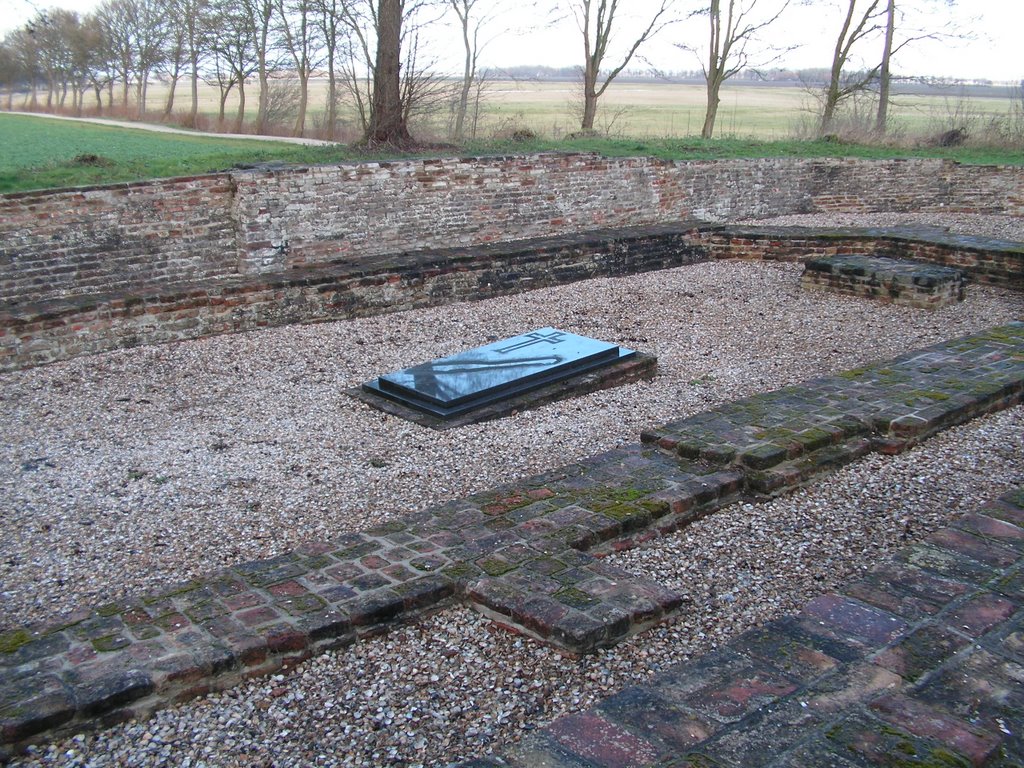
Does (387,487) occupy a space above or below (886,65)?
below

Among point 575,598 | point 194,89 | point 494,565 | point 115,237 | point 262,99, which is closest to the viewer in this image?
point 575,598

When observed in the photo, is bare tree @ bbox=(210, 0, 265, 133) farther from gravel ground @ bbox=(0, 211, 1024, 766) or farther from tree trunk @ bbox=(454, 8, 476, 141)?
gravel ground @ bbox=(0, 211, 1024, 766)

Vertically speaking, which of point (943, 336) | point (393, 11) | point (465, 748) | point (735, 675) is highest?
point (393, 11)

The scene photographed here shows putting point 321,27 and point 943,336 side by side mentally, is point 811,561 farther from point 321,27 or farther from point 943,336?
point 321,27

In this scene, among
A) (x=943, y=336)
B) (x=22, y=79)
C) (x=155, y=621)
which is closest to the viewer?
(x=155, y=621)

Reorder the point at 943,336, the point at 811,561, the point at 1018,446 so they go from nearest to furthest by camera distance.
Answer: the point at 811,561, the point at 1018,446, the point at 943,336

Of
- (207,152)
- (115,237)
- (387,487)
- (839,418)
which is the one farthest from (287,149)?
(839,418)

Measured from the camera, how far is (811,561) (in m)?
4.10

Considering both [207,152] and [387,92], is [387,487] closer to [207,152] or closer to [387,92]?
[387,92]

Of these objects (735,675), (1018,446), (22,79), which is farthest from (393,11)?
(22,79)

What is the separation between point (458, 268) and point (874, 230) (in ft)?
19.7

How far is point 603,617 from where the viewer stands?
343 cm

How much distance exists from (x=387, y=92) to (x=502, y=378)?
860 cm

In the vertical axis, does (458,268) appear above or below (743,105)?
below
